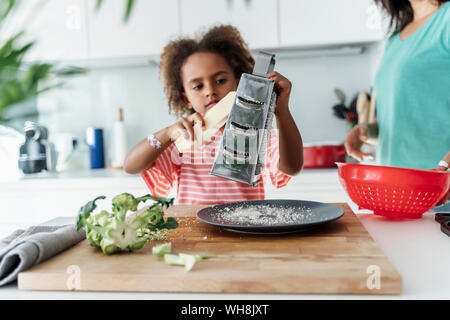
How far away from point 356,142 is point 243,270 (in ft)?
2.76

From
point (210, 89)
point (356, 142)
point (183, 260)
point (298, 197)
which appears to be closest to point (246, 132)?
point (183, 260)

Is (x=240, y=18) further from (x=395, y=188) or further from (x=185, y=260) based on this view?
(x=185, y=260)

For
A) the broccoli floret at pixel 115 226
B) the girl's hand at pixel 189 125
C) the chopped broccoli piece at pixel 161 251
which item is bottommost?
the chopped broccoli piece at pixel 161 251

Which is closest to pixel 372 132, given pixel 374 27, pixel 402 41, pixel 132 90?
pixel 402 41

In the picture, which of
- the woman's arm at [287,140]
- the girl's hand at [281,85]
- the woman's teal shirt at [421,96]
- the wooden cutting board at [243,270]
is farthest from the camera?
the woman's teal shirt at [421,96]

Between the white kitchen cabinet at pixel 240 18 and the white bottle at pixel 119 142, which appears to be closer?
the white kitchen cabinet at pixel 240 18

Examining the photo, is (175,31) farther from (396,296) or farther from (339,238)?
(396,296)

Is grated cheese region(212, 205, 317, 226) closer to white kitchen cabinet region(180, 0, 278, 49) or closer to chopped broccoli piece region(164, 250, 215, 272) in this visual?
chopped broccoli piece region(164, 250, 215, 272)

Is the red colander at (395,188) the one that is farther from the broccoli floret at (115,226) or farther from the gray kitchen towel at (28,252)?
→ the gray kitchen towel at (28,252)

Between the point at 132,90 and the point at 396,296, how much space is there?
2142 millimetres

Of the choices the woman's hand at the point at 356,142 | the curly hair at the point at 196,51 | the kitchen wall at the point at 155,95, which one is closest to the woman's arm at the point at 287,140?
the woman's hand at the point at 356,142

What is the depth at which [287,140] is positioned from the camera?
112cm

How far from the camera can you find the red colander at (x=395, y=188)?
2.63ft

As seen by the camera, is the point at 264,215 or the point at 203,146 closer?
the point at 264,215
